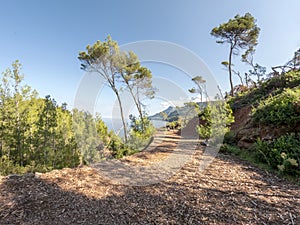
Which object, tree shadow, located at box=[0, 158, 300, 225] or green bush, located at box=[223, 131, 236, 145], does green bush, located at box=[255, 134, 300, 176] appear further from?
green bush, located at box=[223, 131, 236, 145]

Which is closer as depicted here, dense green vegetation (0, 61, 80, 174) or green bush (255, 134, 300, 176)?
green bush (255, 134, 300, 176)

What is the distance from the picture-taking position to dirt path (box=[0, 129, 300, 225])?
159 cm

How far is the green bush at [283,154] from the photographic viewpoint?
2590 mm

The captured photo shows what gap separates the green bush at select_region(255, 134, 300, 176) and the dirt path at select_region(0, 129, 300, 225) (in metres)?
0.33

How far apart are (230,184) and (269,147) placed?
1730mm

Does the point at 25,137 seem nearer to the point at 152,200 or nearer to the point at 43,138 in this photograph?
the point at 43,138

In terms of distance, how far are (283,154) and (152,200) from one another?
8.82ft

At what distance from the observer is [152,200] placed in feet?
6.50

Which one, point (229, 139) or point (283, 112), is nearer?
point (283, 112)

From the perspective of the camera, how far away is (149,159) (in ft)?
13.1

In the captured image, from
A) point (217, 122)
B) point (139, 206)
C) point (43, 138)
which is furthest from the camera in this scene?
point (217, 122)

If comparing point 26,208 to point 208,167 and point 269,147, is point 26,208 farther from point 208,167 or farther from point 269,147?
point 269,147

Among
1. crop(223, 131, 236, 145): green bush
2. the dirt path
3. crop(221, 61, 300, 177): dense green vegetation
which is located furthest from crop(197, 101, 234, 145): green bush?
the dirt path

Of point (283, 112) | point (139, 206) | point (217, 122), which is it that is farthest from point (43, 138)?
point (283, 112)
